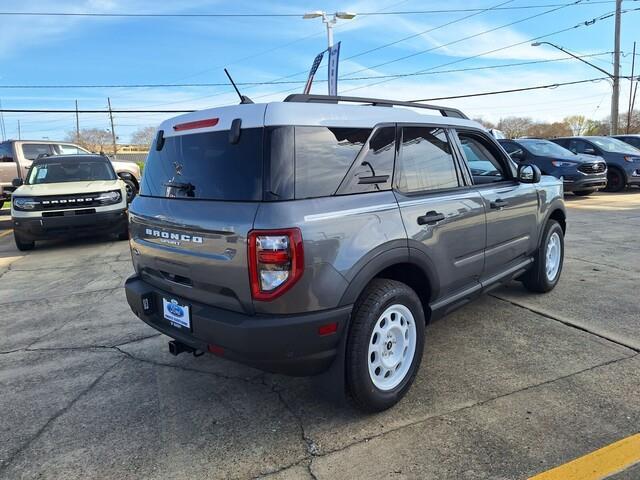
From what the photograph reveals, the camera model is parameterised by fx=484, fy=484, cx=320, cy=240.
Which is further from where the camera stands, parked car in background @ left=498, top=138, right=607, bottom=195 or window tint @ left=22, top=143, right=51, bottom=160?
window tint @ left=22, top=143, right=51, bottom=160

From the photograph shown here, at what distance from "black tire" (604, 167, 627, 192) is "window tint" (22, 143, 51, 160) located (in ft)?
55.4

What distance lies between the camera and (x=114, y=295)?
5.60 metres

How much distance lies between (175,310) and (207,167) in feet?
2.89

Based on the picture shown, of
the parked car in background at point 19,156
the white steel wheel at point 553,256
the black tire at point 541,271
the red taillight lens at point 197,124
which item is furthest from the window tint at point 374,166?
the parked car in background at point 19,156

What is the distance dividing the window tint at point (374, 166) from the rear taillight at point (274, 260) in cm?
51

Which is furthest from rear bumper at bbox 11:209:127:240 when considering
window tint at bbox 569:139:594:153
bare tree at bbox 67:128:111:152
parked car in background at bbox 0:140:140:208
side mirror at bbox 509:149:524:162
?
bare tree at bbox 67:128:111:152

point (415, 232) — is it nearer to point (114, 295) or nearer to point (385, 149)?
point (385, 149)

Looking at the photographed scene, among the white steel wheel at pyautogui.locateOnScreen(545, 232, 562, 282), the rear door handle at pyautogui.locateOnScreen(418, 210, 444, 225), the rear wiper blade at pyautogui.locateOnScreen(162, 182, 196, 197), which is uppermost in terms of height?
the rear wiper blade at pyautogui.locateOnScreen(162, 182, 196, 197)

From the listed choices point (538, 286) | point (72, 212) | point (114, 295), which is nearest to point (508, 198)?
point (538, 286)

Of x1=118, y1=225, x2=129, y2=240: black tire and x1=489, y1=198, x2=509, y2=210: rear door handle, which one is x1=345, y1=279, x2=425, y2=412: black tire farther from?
x1=118, y1=225, x2=129, y2=240: black tire

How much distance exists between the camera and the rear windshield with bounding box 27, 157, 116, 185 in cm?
912

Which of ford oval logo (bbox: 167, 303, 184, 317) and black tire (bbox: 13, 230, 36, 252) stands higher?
ford oval logo (bbox: 167, 303, 184, 317)

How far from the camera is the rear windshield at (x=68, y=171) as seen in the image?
912cm

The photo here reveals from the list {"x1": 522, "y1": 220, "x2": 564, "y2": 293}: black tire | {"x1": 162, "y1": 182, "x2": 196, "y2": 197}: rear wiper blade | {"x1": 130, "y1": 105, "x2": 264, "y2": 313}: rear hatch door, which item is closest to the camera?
{"x1": 130, "y1": 105, "x2": 264, "y2": 313}: rear hatch door
